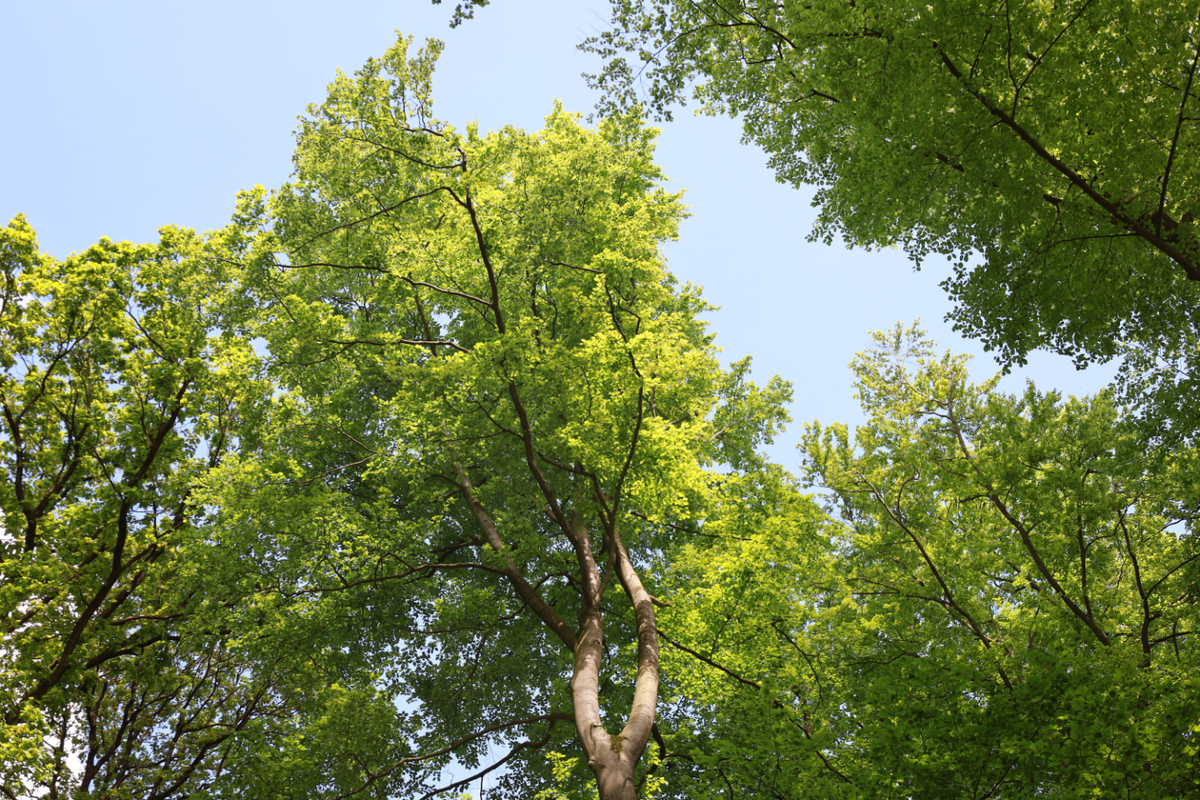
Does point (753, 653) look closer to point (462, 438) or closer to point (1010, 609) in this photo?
point (462, 438)

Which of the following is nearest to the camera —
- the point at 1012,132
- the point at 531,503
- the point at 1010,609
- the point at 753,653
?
the point at 1012,132

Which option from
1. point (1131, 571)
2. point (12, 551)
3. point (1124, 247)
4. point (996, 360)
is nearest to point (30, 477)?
point (12, 551)

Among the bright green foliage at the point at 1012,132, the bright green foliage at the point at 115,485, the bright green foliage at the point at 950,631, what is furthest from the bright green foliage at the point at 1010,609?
the bright green foliage at the point at 115,485

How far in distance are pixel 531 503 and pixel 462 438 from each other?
2.33 m

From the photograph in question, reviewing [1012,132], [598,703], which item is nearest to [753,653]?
[598,703]

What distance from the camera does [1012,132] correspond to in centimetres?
621

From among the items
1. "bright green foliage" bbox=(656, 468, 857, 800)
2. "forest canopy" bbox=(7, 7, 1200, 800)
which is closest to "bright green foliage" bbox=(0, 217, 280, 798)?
"forest canopy" bbox=(7, 7, 1200, 800)

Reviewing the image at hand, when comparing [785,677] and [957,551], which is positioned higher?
[957,551]

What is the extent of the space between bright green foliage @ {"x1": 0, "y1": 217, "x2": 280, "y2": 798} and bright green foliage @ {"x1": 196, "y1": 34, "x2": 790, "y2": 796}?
1360 mm

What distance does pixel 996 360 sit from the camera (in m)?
8.61

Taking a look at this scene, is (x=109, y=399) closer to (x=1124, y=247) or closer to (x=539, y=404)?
(x=539, y=404)

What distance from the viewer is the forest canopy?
27.0 feet

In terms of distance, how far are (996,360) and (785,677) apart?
5.27 metres

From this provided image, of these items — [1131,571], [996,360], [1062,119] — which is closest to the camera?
[1062,119]
